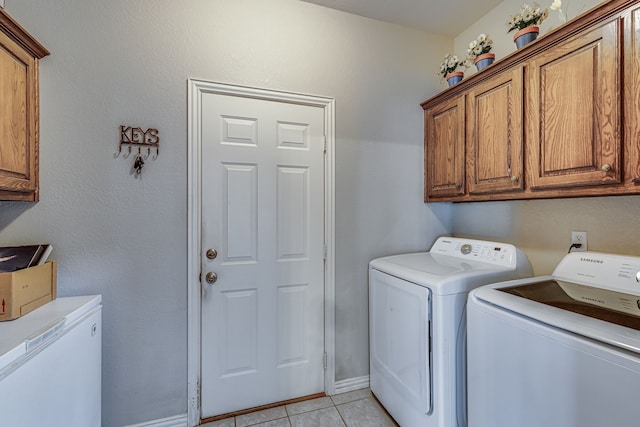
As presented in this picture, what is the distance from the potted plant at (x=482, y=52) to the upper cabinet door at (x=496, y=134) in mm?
130

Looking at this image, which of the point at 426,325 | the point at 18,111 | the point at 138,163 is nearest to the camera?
the point at 18,111

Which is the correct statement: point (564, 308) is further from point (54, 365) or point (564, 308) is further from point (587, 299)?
point (54, 365)

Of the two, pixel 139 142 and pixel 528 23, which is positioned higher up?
pixel 528 23

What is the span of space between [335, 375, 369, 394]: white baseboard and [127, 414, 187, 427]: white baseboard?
98 centimetres

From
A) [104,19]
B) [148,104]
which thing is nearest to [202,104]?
[148,104]

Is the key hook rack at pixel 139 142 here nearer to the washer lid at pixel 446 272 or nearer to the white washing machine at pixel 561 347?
the washer lid at pixel 446 272

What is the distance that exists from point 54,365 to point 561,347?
1.84 meters

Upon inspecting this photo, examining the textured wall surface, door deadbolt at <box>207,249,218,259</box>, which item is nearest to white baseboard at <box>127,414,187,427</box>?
door deadbolt at <box>207,249,218,259</box>

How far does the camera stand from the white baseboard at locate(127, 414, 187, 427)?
5.20ft

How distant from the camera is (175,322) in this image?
164 cm

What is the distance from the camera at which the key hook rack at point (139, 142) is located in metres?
1.54

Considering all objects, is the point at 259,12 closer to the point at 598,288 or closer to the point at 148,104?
the point at 148,104

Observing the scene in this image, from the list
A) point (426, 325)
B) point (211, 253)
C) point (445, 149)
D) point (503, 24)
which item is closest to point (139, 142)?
point (211, 253)

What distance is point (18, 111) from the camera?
4.20 feet
